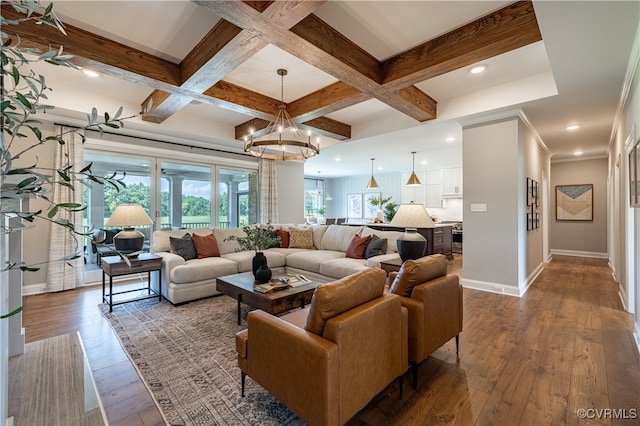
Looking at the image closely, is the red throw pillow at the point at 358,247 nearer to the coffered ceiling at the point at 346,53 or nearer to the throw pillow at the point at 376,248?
the throw pillow at the point at 376,248

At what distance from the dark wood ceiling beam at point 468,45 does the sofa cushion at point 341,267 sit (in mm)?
2257

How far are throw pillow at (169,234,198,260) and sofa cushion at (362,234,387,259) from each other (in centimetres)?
253

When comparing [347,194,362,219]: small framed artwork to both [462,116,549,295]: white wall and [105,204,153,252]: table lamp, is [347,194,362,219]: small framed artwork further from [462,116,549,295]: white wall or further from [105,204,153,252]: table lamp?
[105,204,153,252]: table lamp

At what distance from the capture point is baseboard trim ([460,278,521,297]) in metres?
4.14

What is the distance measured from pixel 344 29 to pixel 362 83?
609mm

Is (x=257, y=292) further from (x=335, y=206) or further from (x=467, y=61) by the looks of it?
(x=335, y=206)

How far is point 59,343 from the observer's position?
2.71 m

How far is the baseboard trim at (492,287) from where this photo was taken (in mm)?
4137

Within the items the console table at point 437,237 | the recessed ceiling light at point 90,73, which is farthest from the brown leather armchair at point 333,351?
the console table at point 437,237

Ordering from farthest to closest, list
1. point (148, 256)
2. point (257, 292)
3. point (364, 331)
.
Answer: point (148, 256), point (257, 292), point (364, 331)

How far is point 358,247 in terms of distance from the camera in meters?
4.51

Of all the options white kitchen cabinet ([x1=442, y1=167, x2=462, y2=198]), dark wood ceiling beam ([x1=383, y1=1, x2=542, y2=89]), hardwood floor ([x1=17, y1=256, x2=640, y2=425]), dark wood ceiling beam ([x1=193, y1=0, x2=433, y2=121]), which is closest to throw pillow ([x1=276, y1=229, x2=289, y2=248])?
hardwood floor ([x1=17, y1=256, x2=640, y2=425])

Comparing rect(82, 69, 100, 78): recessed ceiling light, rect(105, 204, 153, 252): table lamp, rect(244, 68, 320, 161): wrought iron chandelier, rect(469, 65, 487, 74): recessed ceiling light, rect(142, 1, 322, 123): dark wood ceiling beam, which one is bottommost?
rect(105, 204, 153, 252): table lamp

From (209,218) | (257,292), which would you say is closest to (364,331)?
(257,292)
